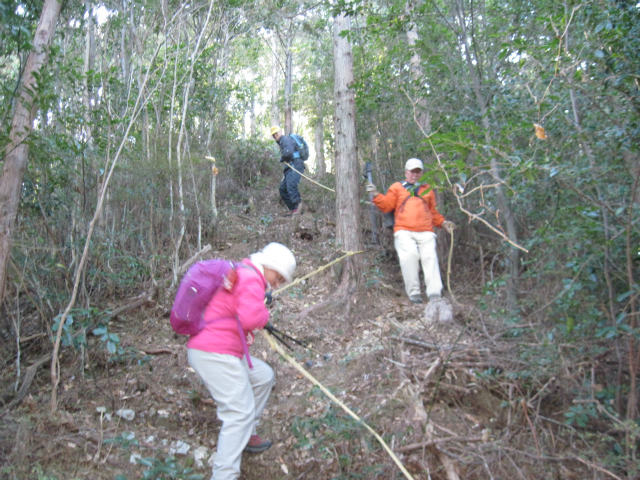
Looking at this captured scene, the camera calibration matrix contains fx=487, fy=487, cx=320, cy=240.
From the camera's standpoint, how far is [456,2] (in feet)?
17.8

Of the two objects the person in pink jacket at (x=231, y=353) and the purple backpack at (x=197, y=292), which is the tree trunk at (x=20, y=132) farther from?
the person in pink jacket at (x=231, y=353)

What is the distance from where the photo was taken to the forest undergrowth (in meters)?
3.17

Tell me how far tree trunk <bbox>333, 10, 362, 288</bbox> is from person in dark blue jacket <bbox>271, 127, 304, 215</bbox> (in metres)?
2.55

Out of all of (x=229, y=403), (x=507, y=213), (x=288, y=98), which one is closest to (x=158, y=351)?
(x=229, y=403)

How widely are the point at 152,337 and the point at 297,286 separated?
1.97 metres

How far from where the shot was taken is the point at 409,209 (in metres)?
6.04

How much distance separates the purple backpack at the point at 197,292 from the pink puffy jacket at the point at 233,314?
5 cm

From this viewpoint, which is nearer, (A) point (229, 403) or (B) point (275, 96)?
(A) point (229, 403)

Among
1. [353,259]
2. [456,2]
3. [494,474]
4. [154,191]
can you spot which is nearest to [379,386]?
[494,474]

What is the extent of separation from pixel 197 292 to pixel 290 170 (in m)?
6.23

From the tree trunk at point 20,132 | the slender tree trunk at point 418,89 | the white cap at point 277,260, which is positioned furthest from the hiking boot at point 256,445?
the slender tree trunk at point 418,89

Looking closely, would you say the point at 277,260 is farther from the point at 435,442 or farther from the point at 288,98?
the point at 288,98

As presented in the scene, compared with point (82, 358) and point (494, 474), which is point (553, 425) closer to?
point (494, 474)

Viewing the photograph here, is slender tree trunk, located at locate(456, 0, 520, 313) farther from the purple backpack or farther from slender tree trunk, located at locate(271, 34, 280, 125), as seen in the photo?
slender tree trunk, located at locate(271, 34, 280, 125)
